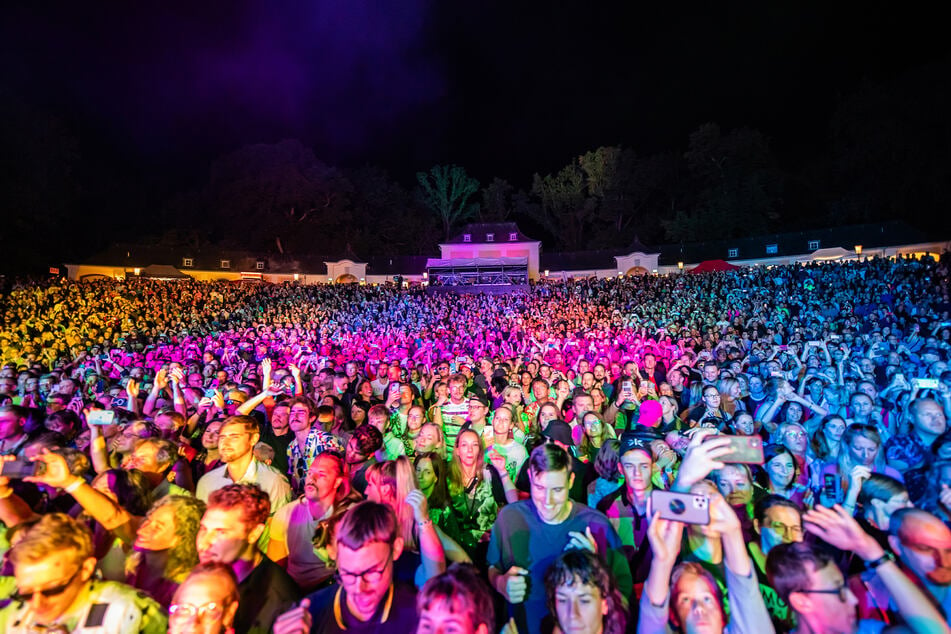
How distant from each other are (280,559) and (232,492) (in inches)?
33.4

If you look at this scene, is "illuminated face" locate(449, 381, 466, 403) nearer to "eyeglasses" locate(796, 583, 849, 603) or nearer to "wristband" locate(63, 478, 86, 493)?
"wristband" locate(63, 478, 86, 493)

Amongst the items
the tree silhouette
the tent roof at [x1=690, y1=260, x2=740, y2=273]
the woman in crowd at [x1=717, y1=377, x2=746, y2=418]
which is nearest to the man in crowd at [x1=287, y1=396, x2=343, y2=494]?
the woman in crowd at [x1=717, y1=377, x2=746, y2=418]

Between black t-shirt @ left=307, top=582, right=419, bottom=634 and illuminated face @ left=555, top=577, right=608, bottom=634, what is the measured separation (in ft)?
2.31

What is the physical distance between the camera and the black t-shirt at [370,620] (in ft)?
6.93

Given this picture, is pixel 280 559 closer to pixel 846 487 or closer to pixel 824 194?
pixel 846 487

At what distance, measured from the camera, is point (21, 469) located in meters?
2.48

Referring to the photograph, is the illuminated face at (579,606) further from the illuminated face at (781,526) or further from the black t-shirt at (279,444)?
the black t-shirt at (279,444)

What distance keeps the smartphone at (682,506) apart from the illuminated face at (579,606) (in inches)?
17.5

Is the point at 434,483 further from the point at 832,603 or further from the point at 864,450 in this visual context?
the point at 864,450

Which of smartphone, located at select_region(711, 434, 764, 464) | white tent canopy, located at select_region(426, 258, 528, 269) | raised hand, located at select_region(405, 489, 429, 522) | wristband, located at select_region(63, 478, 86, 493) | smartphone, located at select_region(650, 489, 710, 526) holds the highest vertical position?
white tent canopy, located at select_region(426, 258, 528, 269)

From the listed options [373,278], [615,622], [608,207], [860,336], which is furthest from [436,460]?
[608,207]

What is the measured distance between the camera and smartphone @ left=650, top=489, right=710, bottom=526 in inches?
77.1

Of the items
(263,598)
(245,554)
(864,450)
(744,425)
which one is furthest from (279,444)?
(864,450)

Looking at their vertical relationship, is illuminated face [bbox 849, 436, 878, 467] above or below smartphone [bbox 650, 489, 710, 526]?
below
